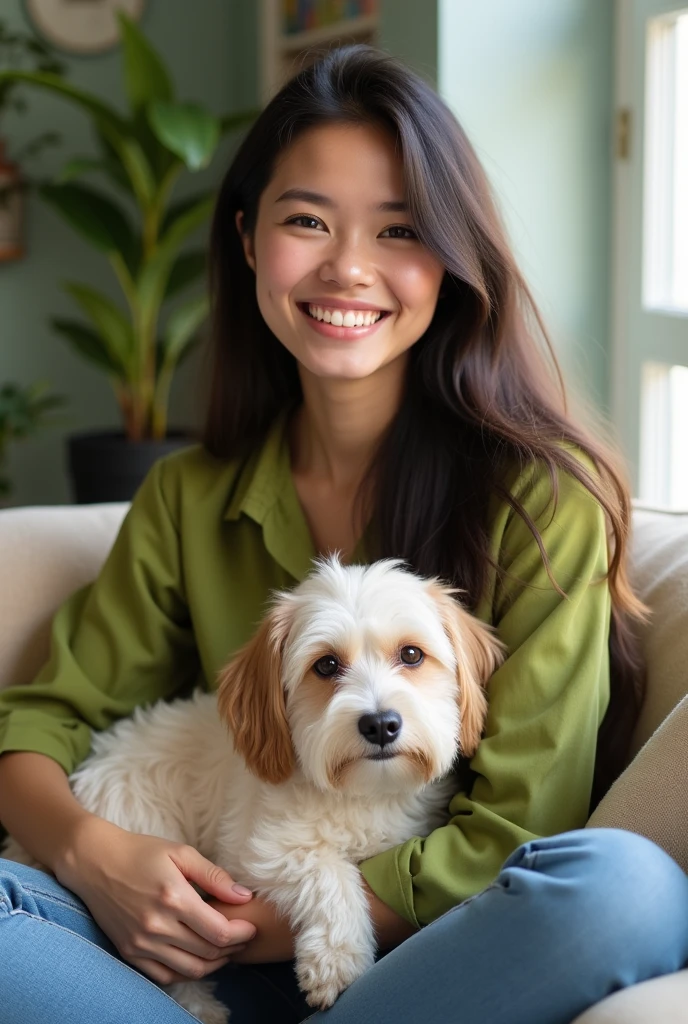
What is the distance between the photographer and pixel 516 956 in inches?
43.4

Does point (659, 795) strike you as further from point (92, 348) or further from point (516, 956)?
point (92, 348)

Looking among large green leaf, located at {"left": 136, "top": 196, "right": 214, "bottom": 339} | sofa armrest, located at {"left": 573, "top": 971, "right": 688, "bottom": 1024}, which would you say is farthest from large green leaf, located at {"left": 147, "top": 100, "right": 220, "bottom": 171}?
sofa armrest, located at {"left": 573, "top": 971, "right": 688, "bottom": 1024}

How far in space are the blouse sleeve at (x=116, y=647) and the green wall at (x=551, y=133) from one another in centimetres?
130

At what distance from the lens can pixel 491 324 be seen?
1.66 metres

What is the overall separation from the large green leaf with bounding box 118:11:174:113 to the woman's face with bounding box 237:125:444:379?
6.69 feet

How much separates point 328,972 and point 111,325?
2758 millimetres

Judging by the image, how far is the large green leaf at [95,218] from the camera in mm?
3662

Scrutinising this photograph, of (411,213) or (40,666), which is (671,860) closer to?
(411,213)

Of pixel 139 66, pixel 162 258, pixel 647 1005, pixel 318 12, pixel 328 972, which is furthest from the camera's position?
pixel 318 12

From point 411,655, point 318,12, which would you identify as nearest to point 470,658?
point 411,655

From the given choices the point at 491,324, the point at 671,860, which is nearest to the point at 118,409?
the point at 491,324

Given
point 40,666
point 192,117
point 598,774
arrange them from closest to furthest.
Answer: point 598,774, point 40,666, point 192,117

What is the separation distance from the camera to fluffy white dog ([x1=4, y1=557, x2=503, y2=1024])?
50.9 inches

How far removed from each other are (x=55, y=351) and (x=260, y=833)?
3477mm
